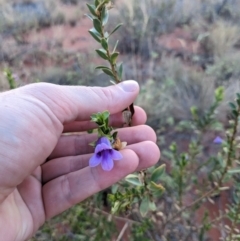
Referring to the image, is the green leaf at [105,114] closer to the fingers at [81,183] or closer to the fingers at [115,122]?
the fingers at [81,183]

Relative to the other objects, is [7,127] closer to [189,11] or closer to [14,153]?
[14,153]

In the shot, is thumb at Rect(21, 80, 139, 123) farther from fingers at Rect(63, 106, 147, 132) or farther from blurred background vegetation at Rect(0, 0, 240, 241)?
blurred background vegetation at Rect(0, 0, 240, 241)

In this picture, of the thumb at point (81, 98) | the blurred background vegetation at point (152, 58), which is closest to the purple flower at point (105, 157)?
the thumb at point (81, 98)

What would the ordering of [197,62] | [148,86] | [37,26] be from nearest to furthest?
[148,86] < [197,62] < [37,26]

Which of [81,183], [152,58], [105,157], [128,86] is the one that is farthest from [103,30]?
[152,58]

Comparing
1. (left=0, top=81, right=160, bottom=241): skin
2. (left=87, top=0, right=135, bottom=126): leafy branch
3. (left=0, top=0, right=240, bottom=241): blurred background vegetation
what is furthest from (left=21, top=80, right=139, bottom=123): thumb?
(left=0, top=0, right=240, bottom=241): blurred background vegetation

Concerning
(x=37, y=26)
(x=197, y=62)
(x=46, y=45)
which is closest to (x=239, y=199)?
(x=197, y=62)
